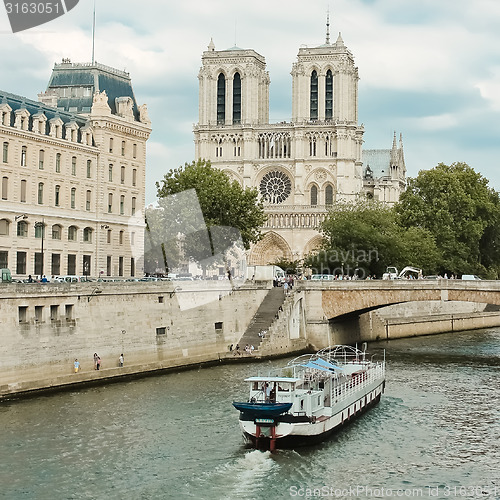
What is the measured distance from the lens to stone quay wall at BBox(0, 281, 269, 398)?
164 feet

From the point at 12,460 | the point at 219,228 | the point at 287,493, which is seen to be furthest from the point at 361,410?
the point at 219,228

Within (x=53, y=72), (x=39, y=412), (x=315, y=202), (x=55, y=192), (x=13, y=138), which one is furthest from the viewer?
(x=315, y=202)

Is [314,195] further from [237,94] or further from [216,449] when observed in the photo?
[216,449]

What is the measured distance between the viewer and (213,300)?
6900cm

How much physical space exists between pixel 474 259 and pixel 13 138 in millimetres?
61654

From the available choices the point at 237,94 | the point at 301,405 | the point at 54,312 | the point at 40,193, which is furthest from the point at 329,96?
the point at 301,405

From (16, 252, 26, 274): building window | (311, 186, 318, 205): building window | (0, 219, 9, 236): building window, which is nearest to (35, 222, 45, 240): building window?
(16, 252, 26, 274): building window

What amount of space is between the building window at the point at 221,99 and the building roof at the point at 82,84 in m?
68.2

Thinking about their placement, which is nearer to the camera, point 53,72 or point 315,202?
point 53,72

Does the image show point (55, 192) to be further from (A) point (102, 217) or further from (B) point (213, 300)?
(B) point (213, 300)

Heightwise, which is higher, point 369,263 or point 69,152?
point 69,152

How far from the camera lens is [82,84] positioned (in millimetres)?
80312

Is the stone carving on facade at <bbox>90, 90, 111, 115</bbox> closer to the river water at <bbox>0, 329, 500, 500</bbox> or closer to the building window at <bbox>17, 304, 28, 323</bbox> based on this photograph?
the building window at <bbox>17, 304, 28, 323</bbox>

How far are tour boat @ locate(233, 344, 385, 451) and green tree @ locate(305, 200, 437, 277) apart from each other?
4788cm
